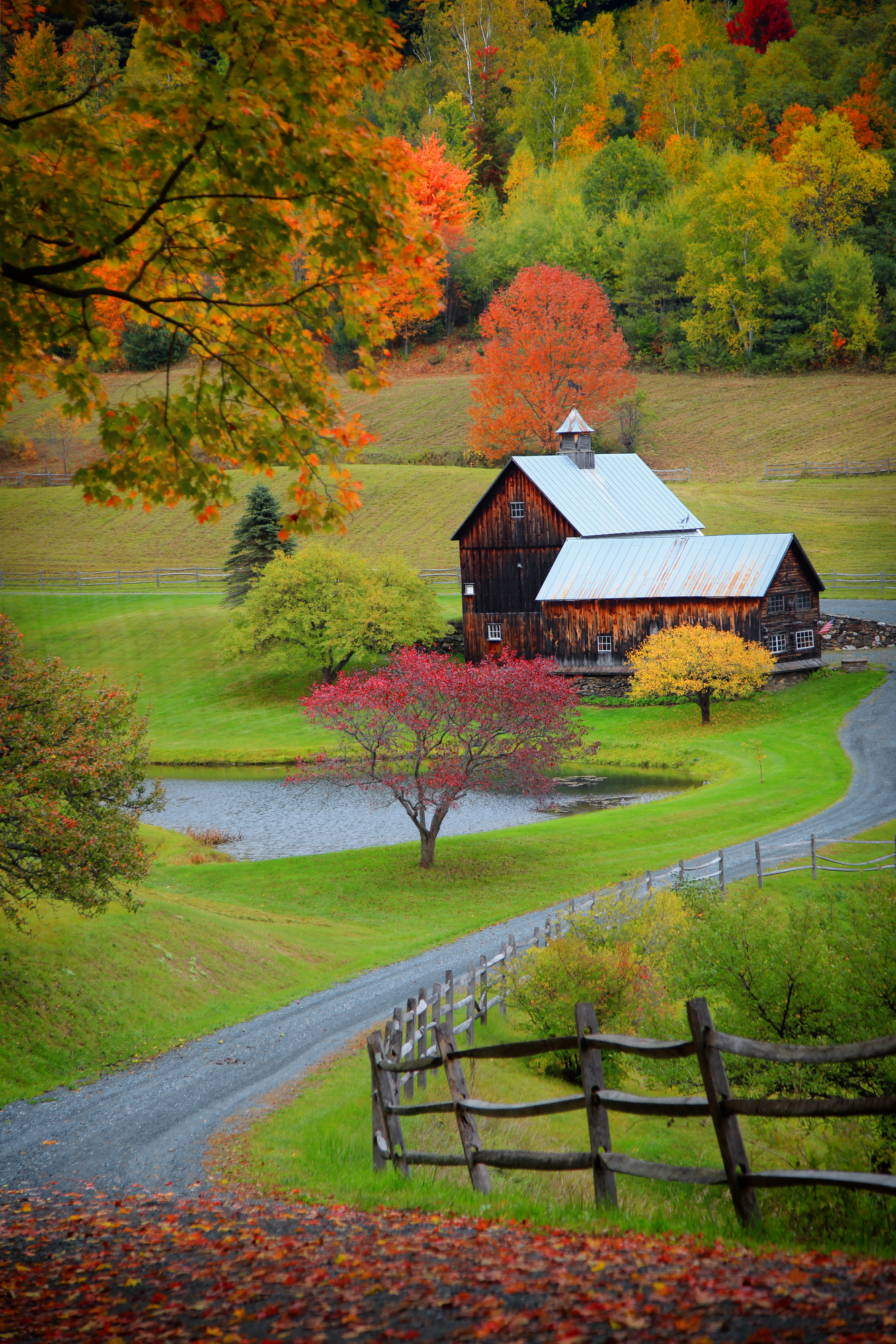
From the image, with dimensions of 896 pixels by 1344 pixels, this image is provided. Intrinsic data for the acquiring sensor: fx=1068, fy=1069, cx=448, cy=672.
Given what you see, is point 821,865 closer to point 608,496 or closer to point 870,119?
point 608,496

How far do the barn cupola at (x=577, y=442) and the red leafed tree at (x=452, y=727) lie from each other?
30087 millimetres

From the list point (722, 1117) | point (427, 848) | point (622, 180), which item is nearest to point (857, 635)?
point (427, 848)

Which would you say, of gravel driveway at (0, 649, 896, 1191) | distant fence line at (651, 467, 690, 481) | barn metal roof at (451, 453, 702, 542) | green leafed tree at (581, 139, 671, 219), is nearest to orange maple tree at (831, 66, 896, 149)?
green leafed tree at (581, 139, 671, 219)

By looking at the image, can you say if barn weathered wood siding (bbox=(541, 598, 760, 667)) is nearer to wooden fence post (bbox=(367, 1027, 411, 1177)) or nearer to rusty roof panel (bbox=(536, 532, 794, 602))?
rusty roof panel (bbox=(536, 532, 794, 602))

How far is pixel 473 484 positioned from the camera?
2997 inches

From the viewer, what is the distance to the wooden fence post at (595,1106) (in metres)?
6.59

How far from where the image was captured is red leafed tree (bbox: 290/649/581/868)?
26.6 meters

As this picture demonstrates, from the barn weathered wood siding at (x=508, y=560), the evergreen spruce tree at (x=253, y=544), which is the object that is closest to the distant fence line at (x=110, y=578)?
the evergreen spruce tree at (x=253, y=544)

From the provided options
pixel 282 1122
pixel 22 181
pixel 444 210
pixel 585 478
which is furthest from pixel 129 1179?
pixel 444 210

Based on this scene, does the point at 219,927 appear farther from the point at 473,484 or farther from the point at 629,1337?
the point at 473,484

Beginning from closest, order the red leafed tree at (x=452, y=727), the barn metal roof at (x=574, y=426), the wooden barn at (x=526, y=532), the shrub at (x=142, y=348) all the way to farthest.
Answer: the red leafed tree at (x=452, y=727)
the wooden barn at (x=526, y=532)
the barn metal roof at (x=574, y=426)
the shrub at (x=142, y=348)

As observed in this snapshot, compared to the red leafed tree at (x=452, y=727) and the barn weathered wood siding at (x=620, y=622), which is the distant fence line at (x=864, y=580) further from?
the red leafed tree at (x=452, y=727)

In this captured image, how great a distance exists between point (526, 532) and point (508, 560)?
5.39 ft

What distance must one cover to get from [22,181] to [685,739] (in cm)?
3709
